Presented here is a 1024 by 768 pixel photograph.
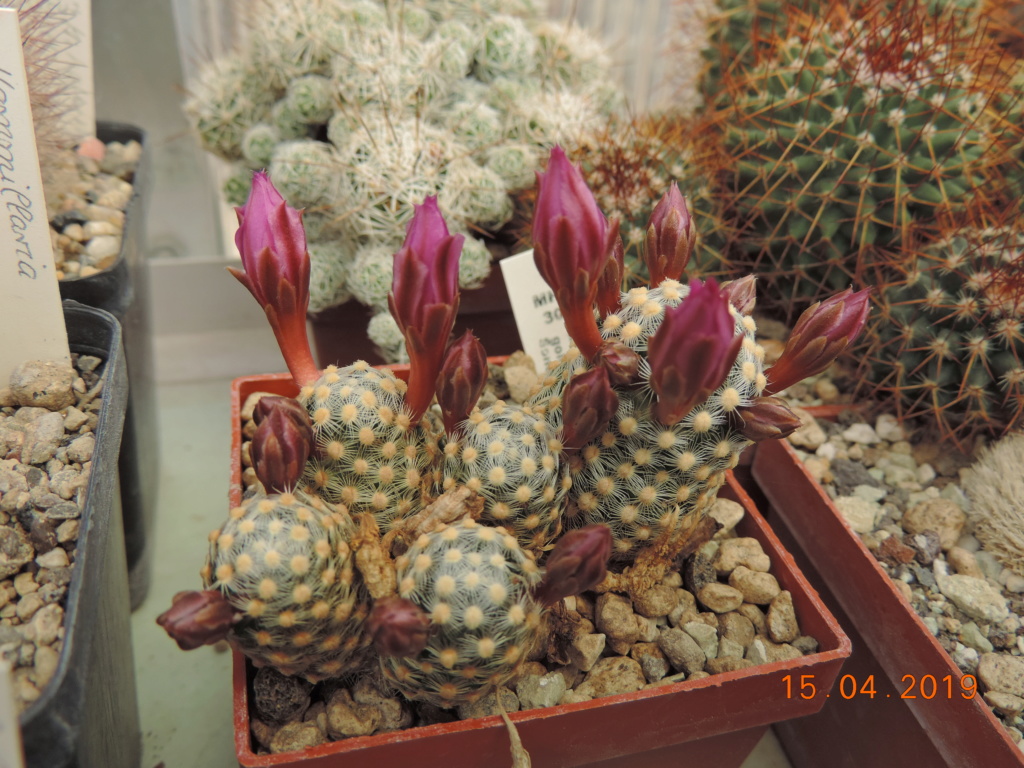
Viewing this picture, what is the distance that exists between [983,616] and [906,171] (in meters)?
0.54

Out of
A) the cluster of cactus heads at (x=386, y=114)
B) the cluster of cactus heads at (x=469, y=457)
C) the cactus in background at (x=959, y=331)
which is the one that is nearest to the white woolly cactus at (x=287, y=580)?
the cluster of cactus heads at (x=469, y=457)

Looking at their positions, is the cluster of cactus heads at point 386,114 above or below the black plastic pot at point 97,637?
above

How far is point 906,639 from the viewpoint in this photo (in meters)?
0.77

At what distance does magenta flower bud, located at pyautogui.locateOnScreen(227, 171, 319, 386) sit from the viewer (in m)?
0.62

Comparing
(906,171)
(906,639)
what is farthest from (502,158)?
(906,639)

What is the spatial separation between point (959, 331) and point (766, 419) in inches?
19.7

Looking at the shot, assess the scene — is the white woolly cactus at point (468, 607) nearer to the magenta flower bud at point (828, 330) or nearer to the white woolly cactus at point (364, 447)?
the white woolly cactus at point (364, 447)

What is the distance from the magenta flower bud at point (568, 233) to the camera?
55 centimetres

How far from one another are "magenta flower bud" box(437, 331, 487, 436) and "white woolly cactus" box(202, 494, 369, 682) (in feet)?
0.42

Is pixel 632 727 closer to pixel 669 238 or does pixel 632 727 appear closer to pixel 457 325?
pixel 669 238

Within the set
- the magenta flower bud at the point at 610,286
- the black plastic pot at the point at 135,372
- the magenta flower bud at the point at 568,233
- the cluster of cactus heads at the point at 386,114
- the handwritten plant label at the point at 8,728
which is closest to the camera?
the handwritten plant label at the point at 8,728

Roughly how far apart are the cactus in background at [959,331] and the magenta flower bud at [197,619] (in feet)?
2.62

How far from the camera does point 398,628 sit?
1.64 feet

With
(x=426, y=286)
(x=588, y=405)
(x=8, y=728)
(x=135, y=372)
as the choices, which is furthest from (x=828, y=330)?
(x=135, y=372)
